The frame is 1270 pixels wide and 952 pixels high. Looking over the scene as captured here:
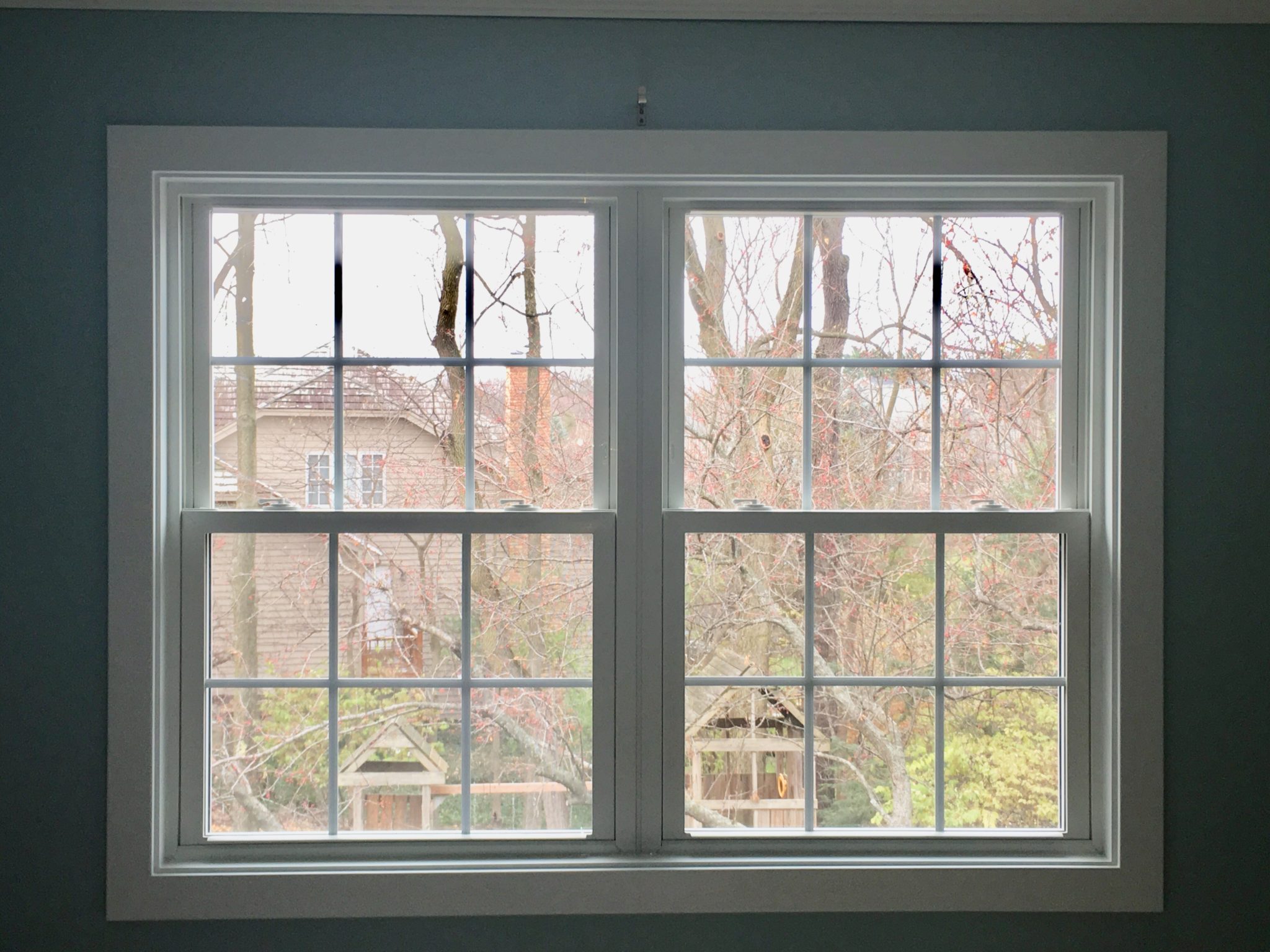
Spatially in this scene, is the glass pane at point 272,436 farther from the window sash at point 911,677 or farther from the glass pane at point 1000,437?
the glass pane at point 1000,437

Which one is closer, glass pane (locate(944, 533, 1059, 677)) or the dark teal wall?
the dark teal wall

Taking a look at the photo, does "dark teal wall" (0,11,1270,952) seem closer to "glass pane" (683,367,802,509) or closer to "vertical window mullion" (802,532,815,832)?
"vertical window mullion" (802,532,815,832)

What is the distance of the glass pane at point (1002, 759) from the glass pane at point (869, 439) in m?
0.50

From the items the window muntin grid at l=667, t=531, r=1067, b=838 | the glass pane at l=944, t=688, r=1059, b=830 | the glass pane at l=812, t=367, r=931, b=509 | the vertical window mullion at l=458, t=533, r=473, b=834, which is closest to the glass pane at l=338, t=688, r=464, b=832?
the vertical window mullion at l=458, t=533, r=473, b=834

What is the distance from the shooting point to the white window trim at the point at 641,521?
1993mm

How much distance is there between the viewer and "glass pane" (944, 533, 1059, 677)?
2.14 meters

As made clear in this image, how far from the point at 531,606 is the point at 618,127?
1085 millimetres

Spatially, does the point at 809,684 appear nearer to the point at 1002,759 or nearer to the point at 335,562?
the point at 1002,759

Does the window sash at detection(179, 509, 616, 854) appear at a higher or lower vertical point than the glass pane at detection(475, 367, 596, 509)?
lower

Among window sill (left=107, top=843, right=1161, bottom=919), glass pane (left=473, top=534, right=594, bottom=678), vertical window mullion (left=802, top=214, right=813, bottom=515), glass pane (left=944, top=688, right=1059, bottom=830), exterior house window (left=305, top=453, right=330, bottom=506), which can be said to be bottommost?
window sill (left=107, top=843, right=1161, bottom=919)

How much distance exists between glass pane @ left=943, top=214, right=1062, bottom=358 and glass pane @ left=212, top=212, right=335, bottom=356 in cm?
144

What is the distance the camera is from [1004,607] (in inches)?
84.6

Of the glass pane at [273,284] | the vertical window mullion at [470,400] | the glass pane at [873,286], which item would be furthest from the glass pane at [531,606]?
the glass pane at [873,286]

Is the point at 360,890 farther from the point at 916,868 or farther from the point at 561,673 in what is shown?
the point at 916,868
